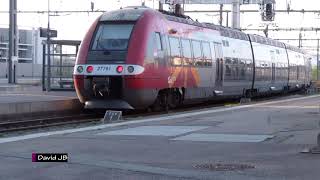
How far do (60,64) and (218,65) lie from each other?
801 centimetres

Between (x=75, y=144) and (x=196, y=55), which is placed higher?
(x=196, y=55)

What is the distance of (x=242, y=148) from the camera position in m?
11.5

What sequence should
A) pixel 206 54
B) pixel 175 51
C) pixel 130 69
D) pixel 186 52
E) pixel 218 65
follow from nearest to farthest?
1. pixel 130 69
2. pixel 175 51
3. pixel 186 52
4. pixel 206 54
5. pixel 218 65

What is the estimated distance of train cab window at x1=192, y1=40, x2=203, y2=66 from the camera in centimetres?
2384

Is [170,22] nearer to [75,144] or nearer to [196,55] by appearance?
[196,55]

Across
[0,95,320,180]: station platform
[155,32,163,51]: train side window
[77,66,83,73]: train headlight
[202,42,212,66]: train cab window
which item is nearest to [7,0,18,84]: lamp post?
[202,42,212,66]: train cab window

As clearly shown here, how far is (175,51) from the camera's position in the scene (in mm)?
21984

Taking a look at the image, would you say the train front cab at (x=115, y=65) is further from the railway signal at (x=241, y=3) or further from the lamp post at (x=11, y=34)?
the lamp post at (x=11, y=34)

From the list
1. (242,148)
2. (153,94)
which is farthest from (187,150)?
(153,94)

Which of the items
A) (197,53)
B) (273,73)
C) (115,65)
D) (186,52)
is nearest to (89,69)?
(115,65)

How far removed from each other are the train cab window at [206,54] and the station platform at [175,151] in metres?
7.76

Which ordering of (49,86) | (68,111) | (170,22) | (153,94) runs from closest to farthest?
(153,94), (170,22), (68,111), (49,86)

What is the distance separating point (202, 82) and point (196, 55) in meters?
1.20

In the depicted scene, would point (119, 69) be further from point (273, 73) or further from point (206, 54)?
point (273, 73)
